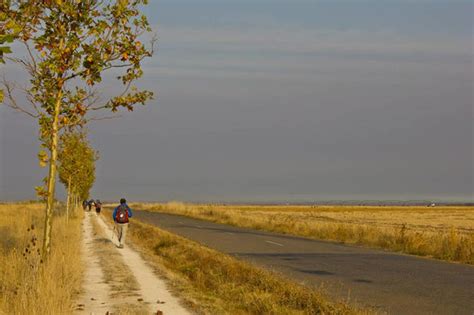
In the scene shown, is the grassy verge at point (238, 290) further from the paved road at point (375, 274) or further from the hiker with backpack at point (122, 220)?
the hiker with backpack at point (122, 220)

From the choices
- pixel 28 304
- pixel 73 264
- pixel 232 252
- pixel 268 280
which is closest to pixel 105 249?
pixel 232 252

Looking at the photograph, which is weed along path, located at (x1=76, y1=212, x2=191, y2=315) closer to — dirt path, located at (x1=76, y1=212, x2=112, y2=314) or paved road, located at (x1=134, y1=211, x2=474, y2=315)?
dirt path, located at (x1=76, y1=212, x2=112, y2=314)

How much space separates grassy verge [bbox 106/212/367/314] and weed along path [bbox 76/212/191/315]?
0.50 meters

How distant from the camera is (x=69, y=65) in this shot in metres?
10.3

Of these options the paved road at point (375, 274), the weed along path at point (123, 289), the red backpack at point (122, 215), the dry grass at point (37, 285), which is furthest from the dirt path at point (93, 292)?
the paved road at point (375, 274)

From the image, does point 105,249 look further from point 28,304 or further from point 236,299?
point 28,304

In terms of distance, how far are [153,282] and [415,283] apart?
605cm

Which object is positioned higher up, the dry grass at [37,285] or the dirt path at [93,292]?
the dry grass at [37,285]

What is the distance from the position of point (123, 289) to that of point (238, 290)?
7.60 ft

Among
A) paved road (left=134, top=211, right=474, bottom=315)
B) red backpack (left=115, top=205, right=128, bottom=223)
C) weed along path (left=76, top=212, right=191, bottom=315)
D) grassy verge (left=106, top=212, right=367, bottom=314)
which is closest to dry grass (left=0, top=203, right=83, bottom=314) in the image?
weed along path (left=76, top=212, right=191, bottom=315)

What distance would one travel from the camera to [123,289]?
1203 cm

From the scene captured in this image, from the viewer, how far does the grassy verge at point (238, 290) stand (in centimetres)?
1025

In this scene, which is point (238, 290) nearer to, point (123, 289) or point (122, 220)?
point (123, 289)

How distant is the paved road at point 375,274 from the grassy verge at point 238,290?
112 centimetres
